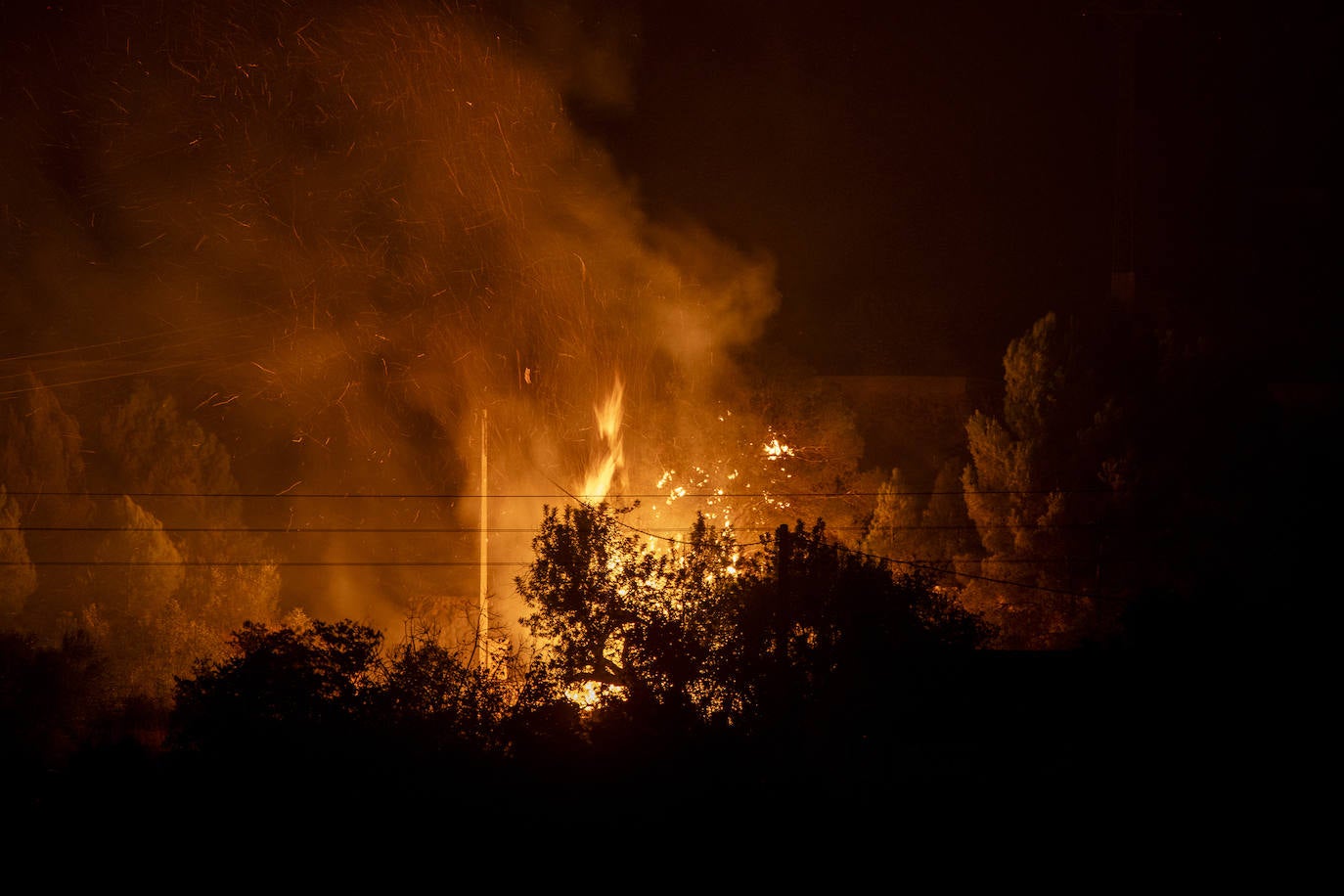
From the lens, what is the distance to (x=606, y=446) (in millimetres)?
25375

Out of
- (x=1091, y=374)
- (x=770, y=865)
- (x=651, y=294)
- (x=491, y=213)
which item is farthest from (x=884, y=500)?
(x=770, y=865)

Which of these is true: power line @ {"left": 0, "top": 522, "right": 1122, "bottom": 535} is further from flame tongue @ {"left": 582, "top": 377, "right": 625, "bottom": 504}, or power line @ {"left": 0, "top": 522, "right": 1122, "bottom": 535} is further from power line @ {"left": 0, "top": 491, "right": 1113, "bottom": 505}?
flame tongue @ {"left": 582, "top": 377, "right": 625, "bottom": 504}

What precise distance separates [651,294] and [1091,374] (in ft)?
36.2

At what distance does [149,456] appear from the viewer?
1277 inches

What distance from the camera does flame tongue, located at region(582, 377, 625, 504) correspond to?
2498 centimetres

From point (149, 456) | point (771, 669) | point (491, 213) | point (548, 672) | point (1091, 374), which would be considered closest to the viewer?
point (771, 669)

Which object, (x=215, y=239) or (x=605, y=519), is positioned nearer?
(x=605, y=519)

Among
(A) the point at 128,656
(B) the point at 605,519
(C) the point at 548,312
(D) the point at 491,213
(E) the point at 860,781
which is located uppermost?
(D) the point at 491,213

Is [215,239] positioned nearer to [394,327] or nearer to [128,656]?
[394,327]

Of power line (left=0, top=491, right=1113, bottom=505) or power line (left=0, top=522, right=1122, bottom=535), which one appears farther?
power line (left=0, top=491, right=1113, bottom=505)

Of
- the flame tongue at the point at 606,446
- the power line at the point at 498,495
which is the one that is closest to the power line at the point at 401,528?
the power line at the point at 498,495

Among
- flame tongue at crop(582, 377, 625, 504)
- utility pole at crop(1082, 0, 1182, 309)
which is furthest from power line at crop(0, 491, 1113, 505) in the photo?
utility pole at crop(1082, 0, 1182, 309)

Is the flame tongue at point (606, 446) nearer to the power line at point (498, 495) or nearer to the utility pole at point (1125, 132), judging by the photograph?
the power line at point (498, 495)

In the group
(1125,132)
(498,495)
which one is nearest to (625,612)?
(498,495)
